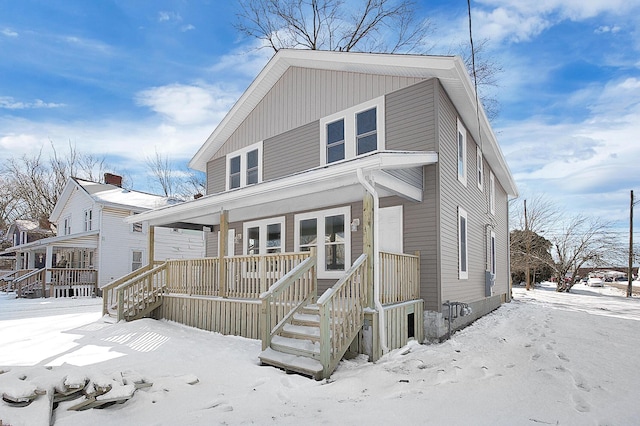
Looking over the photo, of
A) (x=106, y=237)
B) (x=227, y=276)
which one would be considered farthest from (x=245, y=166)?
(x=106, y=237)

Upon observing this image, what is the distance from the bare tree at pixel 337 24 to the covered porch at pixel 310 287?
11964 mm

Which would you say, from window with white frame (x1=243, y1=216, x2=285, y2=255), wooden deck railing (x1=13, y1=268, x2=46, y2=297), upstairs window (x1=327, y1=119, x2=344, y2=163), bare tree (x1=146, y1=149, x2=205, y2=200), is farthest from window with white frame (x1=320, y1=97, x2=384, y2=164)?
bare tree (x1=146, y1=149, x2=205, y2=200)

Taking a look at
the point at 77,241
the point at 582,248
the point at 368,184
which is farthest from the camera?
the point at 582,248

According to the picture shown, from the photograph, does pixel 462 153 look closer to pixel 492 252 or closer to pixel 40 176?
pixel 492 252

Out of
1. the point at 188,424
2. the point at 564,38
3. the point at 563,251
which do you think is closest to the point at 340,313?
the point at 188,424

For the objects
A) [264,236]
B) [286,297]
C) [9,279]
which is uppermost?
[264,236]

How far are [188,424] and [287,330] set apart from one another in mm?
2749

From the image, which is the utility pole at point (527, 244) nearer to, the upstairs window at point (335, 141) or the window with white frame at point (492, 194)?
the window with white frame at point (492, 194)

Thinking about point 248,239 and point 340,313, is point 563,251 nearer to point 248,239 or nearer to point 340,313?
point 248,239

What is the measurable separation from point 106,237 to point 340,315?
1860 cm

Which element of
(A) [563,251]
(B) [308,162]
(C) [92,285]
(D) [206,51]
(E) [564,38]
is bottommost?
(C) [92,285]

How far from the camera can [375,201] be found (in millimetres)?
6504

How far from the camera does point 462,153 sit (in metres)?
10.3

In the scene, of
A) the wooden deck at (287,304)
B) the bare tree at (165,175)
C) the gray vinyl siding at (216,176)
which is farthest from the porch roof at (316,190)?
the bare tree at (165,175)
